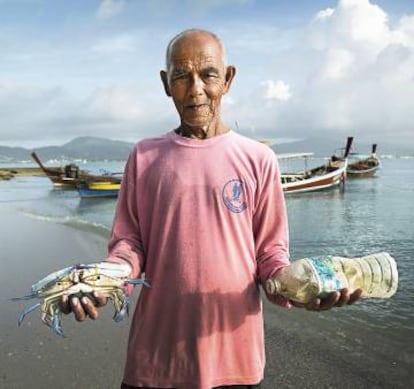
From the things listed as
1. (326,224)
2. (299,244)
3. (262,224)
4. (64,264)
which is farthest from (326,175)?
(262,224)

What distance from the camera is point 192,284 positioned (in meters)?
1.97

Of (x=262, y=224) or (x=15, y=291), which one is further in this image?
(x=15, y=291)

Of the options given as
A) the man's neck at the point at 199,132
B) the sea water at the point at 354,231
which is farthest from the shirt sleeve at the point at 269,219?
the sea water at the point at 354,231

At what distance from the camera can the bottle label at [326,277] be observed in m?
1.81

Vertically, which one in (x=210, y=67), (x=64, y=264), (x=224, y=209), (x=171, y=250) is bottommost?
(x=64, y=264)

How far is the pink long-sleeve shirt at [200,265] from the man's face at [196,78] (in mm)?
123

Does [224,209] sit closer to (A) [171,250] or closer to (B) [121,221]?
(A) [171,250]

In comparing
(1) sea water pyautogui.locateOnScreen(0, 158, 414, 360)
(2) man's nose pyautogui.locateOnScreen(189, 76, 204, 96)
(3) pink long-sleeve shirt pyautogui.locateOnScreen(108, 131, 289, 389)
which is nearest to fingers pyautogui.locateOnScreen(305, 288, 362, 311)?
(3) pink long-sleeve shirt pyautogui.locateOnScreen(108, 131, 289, 389)

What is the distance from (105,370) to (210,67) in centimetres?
431

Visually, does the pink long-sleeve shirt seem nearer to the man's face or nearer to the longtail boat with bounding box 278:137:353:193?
the man's face

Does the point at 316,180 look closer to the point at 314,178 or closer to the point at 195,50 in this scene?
the point at 314,178

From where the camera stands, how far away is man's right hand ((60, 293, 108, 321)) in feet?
5.46

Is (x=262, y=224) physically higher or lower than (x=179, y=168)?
lower

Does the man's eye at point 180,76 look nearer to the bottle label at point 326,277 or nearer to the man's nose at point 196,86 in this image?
the man's nose at point 196,86
